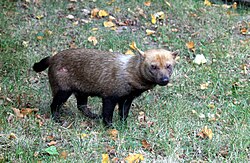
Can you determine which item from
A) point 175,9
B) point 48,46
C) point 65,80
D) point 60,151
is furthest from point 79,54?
point 175,9

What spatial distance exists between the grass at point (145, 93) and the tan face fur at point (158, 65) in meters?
0.71

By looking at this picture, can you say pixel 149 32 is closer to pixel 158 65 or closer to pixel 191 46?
pixel 191 46

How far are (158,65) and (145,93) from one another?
1.71 m

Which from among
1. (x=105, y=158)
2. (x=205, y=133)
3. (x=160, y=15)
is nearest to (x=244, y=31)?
(x=160, y=15)

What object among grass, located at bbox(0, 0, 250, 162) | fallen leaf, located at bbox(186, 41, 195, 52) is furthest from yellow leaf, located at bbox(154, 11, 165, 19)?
fallen leaf, located at bbox(186, 41, 195, 52)

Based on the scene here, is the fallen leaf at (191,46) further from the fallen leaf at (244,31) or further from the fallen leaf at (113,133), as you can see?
the fallen leaf at (113,133)

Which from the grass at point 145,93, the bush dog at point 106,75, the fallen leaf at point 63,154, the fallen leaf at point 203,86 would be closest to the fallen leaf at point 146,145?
the grass at point 145,93

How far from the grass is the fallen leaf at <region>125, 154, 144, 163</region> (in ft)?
0.58

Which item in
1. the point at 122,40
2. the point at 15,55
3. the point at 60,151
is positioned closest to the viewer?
the point at 60,151

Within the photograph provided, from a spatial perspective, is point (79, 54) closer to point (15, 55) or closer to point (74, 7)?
point (15, 55)

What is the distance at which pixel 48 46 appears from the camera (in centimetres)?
904

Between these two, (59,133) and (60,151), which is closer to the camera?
(60,151)

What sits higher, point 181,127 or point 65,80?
point 65,80

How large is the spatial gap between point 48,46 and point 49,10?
125cm
